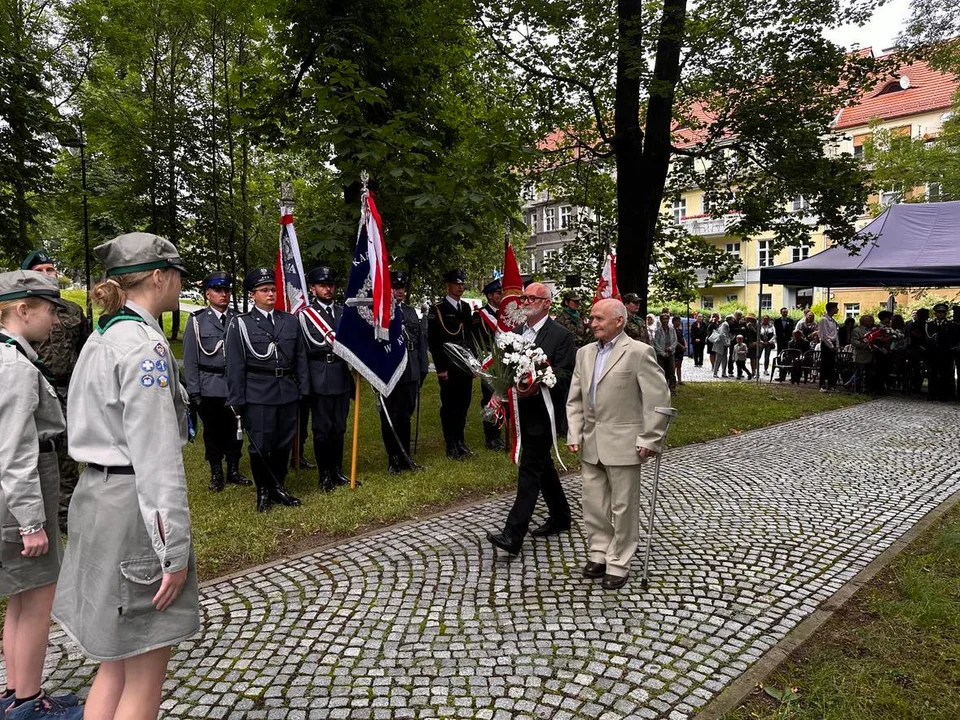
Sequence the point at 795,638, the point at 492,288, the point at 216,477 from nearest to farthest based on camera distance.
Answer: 1. the point at 795,638
2. the point at 216,477
3. the point at 492,288

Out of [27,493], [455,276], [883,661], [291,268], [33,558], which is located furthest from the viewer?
[455,276]

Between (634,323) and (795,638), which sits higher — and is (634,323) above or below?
above

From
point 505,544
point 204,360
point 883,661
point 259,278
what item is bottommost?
point 883,661

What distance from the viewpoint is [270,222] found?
88.8 feet

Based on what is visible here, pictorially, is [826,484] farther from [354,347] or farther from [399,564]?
[354,347]

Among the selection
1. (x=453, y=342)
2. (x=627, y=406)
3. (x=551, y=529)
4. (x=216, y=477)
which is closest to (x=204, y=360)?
(x=216, y=477)

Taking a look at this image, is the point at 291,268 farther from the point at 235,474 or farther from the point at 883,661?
the point at 883,661

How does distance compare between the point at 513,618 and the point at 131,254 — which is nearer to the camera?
the point at 131,254

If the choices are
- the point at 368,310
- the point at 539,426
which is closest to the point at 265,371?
the point at 368,310

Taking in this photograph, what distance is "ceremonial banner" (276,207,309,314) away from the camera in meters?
7.08

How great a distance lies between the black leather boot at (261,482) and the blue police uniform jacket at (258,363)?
583mm

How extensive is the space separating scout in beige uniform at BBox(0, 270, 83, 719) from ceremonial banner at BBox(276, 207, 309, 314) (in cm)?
407

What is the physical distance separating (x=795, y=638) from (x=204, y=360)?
5.97 meters

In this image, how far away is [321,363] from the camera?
6.83 metres
